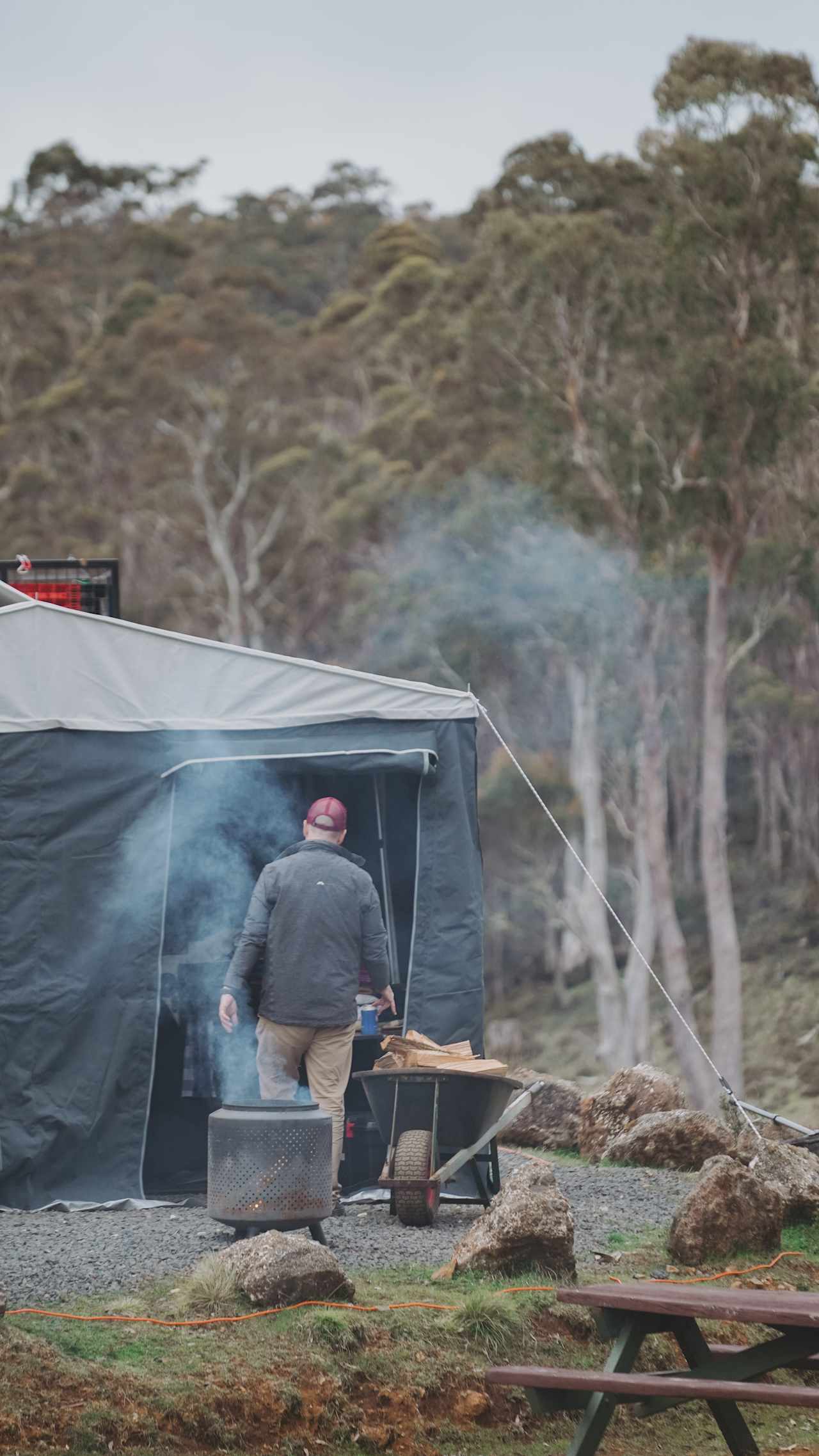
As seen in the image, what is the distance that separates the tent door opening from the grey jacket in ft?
1.89

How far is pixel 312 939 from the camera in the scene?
6.45m

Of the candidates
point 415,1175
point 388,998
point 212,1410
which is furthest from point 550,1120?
point 212,1410

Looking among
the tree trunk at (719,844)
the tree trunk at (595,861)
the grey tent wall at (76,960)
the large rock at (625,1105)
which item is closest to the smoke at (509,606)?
the tree trunk at (595,861)

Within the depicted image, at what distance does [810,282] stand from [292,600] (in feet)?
36.5

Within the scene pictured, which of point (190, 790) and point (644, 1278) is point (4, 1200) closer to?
point (190, 790)

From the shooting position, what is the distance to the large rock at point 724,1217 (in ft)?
19.2

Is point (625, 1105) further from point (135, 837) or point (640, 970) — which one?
point (640, 970)

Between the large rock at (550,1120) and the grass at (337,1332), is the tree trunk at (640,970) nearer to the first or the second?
the large rock at (550,1120)

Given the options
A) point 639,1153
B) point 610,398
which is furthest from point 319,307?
point 639,1153

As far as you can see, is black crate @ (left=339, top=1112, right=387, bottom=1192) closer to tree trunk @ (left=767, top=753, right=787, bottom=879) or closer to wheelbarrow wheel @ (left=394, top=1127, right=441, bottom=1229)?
wheelbarrow wheel @ (left=394, top=1127, right=441, bottom=1229)

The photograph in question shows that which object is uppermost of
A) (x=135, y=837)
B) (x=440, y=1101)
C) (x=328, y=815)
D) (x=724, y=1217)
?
(x=328, y=815)

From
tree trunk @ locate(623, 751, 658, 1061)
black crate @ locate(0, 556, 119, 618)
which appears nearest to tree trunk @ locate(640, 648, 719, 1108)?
tree trunk @ locate(623, 751, 658, 1061)

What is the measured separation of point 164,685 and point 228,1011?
1474mm

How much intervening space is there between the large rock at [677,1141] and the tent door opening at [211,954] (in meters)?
1.32
